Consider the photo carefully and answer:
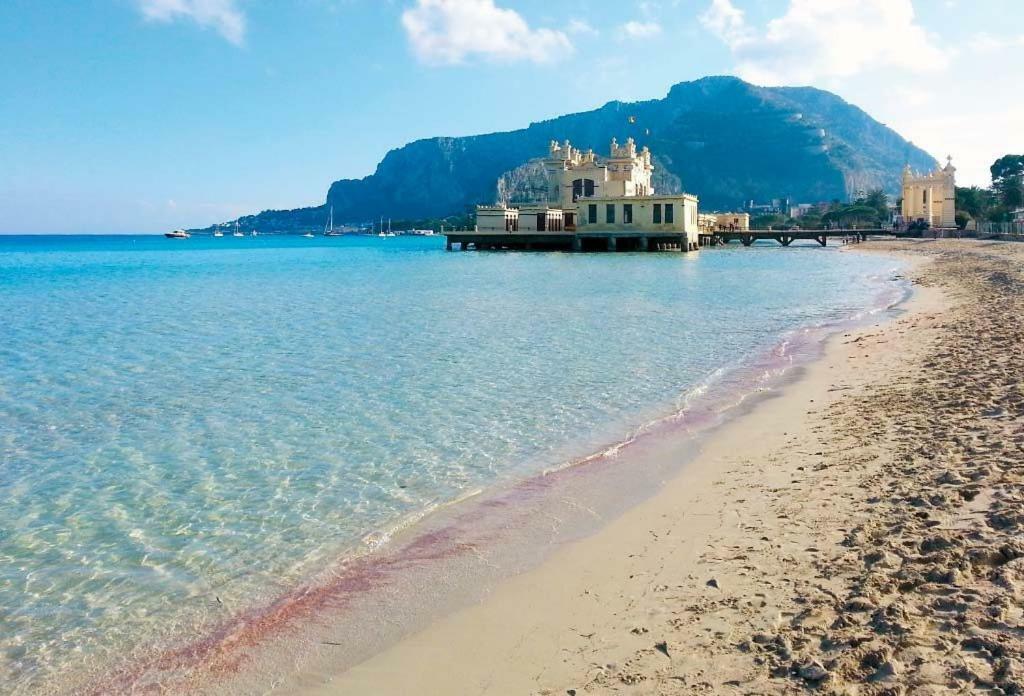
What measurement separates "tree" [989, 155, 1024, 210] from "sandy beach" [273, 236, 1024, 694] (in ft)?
350

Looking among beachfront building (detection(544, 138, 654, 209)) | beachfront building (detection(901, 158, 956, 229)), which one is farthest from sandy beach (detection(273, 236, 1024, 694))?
beachfront building (detection(901, 158, 956, 229))

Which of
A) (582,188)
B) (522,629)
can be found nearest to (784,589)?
(522,629)

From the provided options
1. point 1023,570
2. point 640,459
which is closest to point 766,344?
point 640,459

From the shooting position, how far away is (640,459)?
925cm

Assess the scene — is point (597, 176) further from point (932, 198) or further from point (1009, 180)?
point (1009, 180)

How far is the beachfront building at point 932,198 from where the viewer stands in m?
95.9

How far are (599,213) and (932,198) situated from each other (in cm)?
4890

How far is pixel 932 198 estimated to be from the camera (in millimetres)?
98188

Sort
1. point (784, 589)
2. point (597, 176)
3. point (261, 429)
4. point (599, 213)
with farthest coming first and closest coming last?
1. point (597, 176)
2. point (599, 213)
3. point (261, 429)
4. point (784, 589)

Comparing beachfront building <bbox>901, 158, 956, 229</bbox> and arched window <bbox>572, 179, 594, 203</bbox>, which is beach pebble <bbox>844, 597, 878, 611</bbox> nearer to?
arched window <bbox>572, 179, 594, 203</bbox>

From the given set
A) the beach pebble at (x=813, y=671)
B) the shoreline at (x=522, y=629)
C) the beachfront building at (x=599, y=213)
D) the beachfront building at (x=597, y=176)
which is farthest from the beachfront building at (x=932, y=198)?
the beach pebble at (x=813, y=671)

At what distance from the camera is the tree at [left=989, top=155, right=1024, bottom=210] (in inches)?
3840

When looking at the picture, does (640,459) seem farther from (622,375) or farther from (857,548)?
(622,375)

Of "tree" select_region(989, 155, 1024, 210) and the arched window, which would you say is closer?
the arched window
